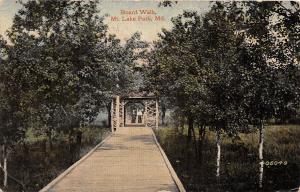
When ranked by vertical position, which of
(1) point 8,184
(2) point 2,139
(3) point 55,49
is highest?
(3) point 55,49

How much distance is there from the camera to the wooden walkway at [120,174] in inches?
317

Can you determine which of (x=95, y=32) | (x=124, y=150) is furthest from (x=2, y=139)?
(x=124, y=150)

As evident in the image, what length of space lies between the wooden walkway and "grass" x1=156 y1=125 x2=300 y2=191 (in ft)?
1.73

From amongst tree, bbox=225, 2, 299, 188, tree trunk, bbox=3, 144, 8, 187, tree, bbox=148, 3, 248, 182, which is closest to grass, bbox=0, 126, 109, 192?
tree trunk, bbox=3, 144, 8, 187

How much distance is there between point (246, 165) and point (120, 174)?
239 cm

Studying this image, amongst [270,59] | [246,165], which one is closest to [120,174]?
[246,165]

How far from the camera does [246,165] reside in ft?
32.8

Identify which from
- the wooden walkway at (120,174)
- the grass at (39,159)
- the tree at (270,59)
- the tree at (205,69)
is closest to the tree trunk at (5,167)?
the grass at (39,159)

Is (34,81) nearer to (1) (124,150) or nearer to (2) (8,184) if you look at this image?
(2) (8,184)

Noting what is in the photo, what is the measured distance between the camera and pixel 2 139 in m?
9.27

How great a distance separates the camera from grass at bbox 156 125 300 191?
8844mm

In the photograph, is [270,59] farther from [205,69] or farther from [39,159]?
[39,159]

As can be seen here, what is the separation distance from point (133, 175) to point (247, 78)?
8.11ft

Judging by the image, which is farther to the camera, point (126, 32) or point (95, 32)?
point (95, 32)
